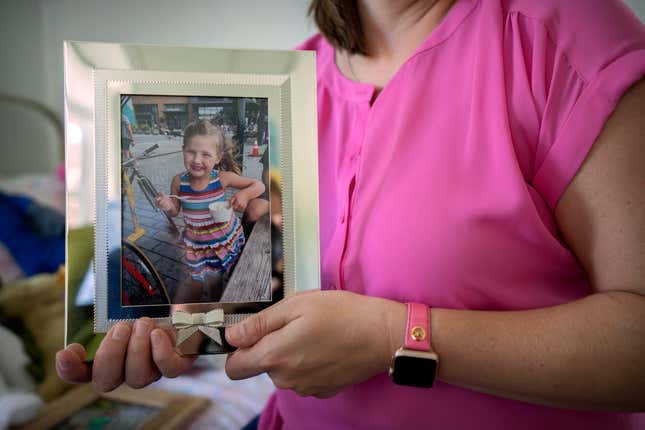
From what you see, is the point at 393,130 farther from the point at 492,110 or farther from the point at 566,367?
the point at 566,367

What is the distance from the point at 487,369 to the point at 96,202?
47 centimetres

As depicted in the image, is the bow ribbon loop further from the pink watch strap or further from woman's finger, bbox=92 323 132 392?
the pink watch strap

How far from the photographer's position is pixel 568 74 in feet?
1.59

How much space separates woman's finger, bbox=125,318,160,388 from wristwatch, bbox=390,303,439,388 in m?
0.27

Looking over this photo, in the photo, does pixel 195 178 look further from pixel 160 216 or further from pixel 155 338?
pixel 155 338

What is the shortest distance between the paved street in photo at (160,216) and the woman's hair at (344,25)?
0.33m

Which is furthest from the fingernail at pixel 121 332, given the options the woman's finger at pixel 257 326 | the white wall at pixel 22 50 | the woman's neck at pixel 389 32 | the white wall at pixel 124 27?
the white wall at pixel 22 50

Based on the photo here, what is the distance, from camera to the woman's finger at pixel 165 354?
50 centimetres

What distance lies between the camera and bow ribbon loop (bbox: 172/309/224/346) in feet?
1.69

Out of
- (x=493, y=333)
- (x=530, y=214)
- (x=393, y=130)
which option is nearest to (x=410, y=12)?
(x=393, y=130)

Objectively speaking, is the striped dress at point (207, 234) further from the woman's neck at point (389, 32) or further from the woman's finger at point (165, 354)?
the woman's neck at point (389, 32)

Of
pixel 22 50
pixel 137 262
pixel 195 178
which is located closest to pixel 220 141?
pixel 195 178

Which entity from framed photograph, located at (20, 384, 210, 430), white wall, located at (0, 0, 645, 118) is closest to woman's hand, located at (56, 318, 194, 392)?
framed photograph, located at (20, 384, 210, 430)

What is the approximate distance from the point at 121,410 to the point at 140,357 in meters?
0.86
